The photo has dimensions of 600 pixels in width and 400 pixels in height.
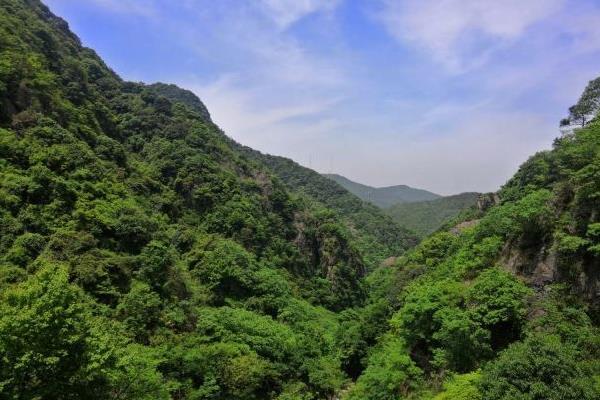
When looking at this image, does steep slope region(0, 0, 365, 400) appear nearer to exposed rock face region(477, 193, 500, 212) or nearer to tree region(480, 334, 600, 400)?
tree region(480, 334, 600, 400)

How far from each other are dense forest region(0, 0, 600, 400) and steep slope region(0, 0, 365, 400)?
14cm

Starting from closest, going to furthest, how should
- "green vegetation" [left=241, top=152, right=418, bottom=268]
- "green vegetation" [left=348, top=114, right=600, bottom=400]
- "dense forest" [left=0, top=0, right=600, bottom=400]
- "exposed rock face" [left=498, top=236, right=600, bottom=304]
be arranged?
1. "green vegetation" [left=348, top=114, right=600, bottom=400]
2. "dense forest" [left=0, top=0, right=600, bottom=400]
3. "exposed rock face" [left=498, top=236, right=600, bottom=304]
4. "green vegetation" [left=241, top=152, right=418, bottom=268]

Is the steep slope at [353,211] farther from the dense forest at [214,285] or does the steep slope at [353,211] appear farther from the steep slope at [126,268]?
the steep slope at [126,268]

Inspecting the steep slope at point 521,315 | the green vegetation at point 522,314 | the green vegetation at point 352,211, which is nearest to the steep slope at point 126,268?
the steep slope at point 521,315

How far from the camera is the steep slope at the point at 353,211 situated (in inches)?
5113

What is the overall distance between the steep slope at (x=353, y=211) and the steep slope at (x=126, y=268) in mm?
59178

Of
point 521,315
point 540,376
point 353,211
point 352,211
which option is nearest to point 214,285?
point 521,315

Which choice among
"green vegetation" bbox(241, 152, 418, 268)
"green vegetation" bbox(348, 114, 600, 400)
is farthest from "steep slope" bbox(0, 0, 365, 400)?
"green vegetation" bbox(241, 152, 418, 268)

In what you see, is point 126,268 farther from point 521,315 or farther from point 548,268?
point 548,268

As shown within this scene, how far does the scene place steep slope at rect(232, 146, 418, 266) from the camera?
12988 centimetres

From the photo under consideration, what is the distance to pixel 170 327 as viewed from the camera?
3628cm

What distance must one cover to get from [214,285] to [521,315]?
31.4 metres

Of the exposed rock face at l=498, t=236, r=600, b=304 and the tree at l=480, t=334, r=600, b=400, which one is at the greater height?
the exposed rock face at l=498, t=236, r=600, b=304

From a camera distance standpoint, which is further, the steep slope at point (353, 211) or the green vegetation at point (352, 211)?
the steep slope at point (353, 211)
